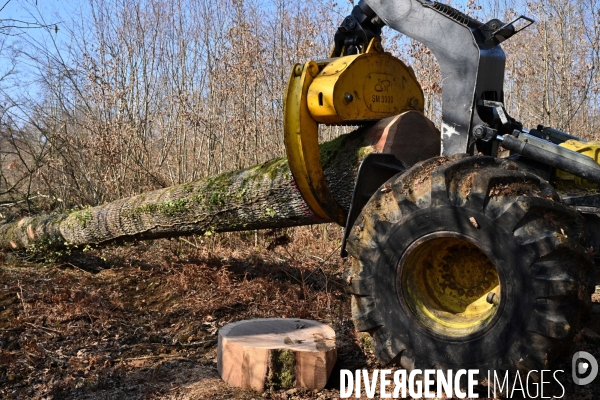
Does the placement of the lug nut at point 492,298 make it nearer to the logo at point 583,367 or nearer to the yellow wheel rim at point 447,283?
the yellow wheel rim at point 447,283

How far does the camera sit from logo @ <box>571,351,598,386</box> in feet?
11.5

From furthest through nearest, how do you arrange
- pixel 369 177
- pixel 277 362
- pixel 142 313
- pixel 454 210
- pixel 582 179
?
pixel 142 313 → pixel 582 179 → pixel 369 177 → pixel 277 362 → pixel 454 210

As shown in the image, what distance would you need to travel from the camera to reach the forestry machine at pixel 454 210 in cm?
297

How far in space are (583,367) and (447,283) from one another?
1.02 meters

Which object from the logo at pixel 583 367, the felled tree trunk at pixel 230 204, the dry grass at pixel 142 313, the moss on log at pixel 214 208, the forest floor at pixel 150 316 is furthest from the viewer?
the moss on log at pixel 214 208

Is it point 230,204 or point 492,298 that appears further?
point 230,204

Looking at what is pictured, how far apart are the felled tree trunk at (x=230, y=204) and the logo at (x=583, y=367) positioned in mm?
1905

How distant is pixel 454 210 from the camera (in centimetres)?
318

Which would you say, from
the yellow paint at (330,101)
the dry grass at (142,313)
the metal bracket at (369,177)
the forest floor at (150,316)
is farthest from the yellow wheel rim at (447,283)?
the yellow paint at (330,101)

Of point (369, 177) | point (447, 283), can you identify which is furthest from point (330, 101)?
point (447, 283)

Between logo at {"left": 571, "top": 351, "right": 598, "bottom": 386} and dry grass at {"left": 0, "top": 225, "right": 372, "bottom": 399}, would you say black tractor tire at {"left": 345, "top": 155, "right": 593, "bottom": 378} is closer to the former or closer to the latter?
logo at {"left": 571, "top": 351, "right": 598, "bottom": 386}

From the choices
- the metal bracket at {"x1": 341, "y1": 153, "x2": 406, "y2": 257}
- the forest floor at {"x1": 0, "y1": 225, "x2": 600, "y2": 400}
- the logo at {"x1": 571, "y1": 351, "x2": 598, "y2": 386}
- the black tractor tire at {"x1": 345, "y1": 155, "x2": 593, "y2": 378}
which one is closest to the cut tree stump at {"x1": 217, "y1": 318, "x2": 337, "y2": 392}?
the forest floor at {"x1": 0, "y1": 225, "x2": 600, "y2": 400}

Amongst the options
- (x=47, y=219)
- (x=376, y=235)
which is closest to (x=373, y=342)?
(x=376, y=235)

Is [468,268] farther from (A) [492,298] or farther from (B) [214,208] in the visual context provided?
(B) [214,208]
